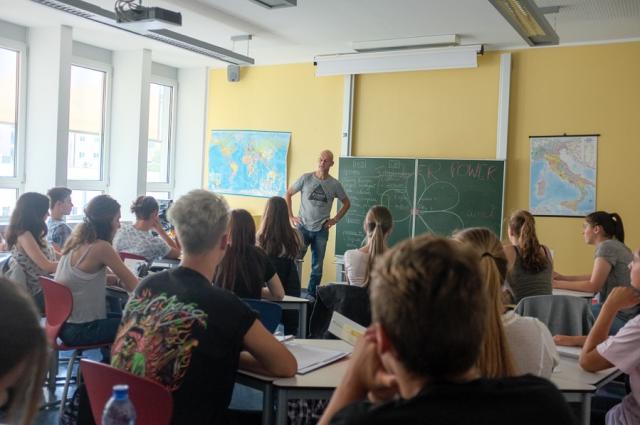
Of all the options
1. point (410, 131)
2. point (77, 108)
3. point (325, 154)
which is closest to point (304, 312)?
point (325, 154)

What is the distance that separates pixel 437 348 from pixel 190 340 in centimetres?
104

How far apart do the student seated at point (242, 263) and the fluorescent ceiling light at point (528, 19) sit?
7.72 feet

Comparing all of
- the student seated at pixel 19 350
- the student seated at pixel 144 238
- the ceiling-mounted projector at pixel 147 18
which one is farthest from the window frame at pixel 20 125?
the student seated at pixel 19 350

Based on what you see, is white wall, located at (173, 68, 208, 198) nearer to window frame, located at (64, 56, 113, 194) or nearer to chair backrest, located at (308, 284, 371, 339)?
window frame, located at (64, 56, 113, 194)

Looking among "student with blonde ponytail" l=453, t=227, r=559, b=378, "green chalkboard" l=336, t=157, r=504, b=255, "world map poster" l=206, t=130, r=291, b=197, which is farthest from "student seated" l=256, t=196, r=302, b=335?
"world map poster" l=206, t=130, r=291, b=197

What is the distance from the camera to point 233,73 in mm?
8664

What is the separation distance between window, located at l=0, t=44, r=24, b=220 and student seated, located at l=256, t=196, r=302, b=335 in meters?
3.83

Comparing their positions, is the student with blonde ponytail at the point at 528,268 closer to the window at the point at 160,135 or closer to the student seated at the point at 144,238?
the student seated at the point at 144,238

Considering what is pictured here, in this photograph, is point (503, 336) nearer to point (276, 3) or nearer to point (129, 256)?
point (129, 256)

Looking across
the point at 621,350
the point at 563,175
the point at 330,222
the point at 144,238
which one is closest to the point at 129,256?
the point at 144,238

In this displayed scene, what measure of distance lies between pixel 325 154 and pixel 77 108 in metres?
3.25

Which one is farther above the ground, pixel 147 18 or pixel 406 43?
pixel 406 43

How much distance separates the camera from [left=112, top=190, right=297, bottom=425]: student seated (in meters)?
1.92

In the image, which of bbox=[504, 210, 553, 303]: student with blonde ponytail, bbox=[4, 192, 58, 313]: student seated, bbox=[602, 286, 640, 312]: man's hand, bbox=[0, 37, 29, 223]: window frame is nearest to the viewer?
bbox=[602, 286, 640, 312]: man's hand
